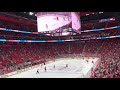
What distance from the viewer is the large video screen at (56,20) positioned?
9.05 metres

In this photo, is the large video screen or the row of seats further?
the row of seats

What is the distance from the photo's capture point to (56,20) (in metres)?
9.55

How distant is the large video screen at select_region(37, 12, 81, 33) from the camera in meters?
9.05

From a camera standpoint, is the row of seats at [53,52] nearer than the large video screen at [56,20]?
No

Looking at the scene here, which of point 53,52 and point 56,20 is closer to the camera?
point 56,20

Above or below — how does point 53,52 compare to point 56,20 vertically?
below

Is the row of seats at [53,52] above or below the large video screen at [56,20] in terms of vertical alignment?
below

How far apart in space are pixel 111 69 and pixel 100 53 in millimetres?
4975

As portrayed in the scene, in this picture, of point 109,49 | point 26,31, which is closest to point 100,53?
point 109,49
